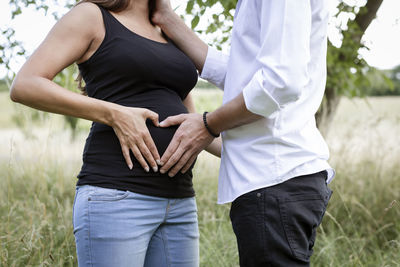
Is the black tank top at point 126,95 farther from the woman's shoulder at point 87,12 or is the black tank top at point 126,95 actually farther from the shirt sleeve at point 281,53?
the shirt sleeve at point 281,53

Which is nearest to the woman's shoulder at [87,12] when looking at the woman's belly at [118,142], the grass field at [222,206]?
the woman's belly at [118,142]

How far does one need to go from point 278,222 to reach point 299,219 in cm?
7

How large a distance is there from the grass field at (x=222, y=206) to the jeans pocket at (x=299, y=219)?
50.4 inches

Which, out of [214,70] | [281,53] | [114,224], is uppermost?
[281,53]

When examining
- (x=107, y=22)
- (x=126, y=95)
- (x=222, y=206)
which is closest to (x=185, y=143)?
(x=126, y=95)

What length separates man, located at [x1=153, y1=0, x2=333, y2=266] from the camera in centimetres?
117

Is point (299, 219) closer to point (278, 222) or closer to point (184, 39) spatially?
point (278, 222)

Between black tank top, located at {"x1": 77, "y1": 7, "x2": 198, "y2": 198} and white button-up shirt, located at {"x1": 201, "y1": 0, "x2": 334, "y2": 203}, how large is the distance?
0.78 feet

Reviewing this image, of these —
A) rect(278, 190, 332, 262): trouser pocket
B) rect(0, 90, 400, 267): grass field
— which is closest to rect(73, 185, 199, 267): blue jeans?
rect(278, 190, 332, 262): trouser pocket

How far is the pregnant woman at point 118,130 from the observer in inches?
54.7

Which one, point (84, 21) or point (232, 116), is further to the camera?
point (84, 21)

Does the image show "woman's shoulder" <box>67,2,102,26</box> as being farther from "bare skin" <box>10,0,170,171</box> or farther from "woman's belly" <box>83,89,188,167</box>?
"woman's belly" <box>83,89,188,167</box>

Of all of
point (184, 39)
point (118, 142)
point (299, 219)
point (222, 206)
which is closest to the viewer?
point (299, 219)

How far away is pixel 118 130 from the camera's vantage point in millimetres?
1444
